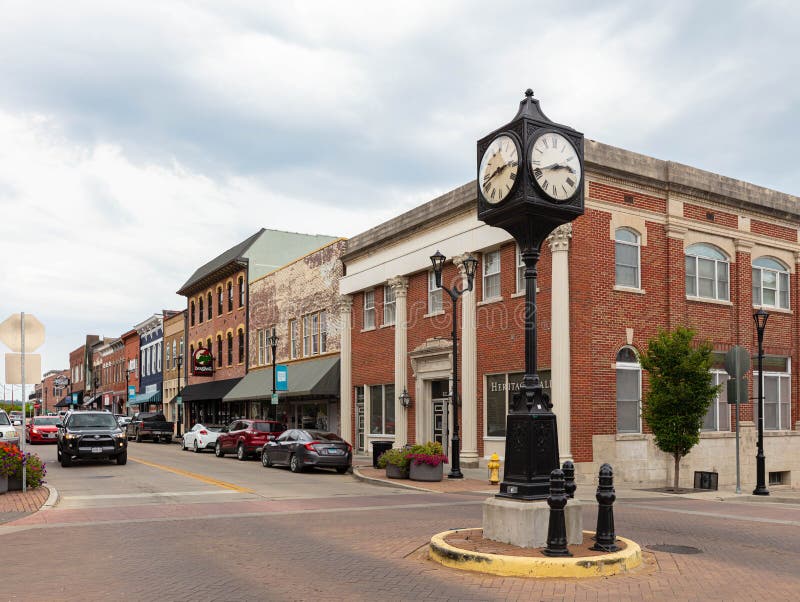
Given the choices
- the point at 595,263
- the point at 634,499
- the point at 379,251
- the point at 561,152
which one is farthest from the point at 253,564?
the point at 379,251

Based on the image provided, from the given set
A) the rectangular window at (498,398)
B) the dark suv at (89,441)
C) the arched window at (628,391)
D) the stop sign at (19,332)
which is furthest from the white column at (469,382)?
the stop sign at (19,332)

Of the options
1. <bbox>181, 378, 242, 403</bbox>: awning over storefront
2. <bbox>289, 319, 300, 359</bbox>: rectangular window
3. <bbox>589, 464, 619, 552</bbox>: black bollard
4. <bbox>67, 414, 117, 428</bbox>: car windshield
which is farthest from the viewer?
<bbox>181, 378, 242, 403</bbox>: awning over storefront

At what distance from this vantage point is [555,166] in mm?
10445

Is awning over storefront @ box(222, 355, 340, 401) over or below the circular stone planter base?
over

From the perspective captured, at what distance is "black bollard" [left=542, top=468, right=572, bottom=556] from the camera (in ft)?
Result: 29.4

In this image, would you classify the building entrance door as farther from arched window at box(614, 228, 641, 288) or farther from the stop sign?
the stop sign

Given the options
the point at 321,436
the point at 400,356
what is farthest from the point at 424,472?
the point at 400,356

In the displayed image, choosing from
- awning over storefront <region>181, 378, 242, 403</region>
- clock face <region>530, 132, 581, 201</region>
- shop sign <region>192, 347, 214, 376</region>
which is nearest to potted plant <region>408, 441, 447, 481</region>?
clock face <region>530, 132, 581, 201</region>

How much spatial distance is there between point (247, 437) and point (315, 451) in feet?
22.3

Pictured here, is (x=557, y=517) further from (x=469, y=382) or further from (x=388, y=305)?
(x=388, y=305)

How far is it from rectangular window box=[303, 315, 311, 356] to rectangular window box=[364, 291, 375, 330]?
18.4 feet

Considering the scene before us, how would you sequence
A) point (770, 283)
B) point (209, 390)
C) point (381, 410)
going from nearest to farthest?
point (770, 283), point (381, 410), point (209, 390)

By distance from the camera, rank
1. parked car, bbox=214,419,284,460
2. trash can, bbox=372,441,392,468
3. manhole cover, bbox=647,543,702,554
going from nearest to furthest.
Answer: manhole cover, bbox=647,543,702,554
trash can, bbox=372,441,392,468
parked car, bbox=214,419,284,460

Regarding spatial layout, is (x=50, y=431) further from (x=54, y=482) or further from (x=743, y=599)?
(x=743, y=599)
